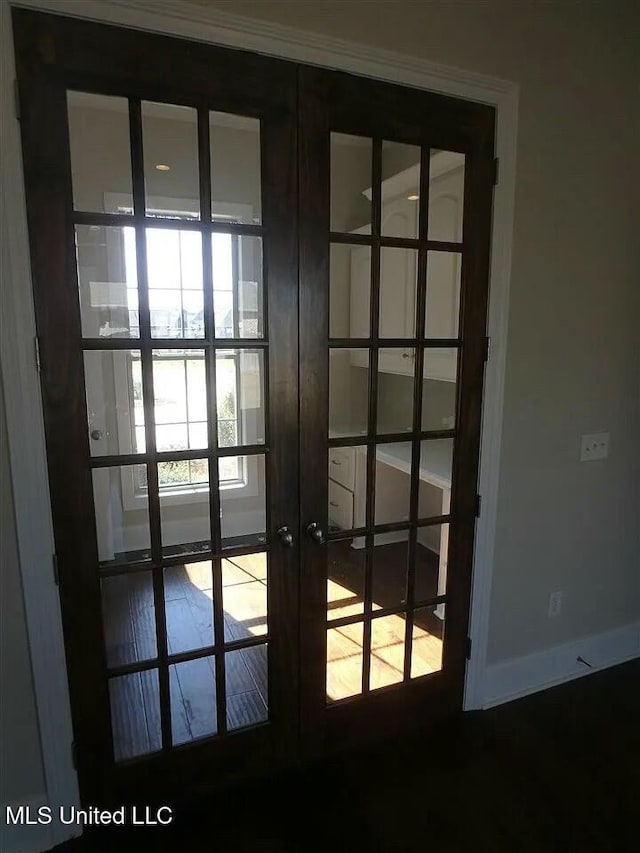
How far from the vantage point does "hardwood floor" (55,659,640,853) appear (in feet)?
5.35

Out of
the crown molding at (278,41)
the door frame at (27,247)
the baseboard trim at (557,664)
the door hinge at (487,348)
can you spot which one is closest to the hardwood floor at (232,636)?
the door frame at (27,247)

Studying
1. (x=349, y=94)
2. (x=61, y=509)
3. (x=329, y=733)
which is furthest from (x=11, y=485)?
(x=349, y=94)

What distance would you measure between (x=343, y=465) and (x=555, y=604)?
129cm

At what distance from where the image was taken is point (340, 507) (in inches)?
72.8

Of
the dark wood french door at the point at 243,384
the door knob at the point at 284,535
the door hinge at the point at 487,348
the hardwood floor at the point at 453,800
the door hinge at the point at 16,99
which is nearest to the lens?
the door hinge at the point at 16,99

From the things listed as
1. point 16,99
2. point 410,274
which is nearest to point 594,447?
point 410,274

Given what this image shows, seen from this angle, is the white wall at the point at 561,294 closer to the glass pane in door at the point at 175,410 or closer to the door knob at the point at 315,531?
the glass pane in door at the point at 175,410

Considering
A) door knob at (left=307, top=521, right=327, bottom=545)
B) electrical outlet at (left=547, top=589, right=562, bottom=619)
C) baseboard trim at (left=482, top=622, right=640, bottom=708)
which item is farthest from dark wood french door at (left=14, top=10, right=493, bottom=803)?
electrical outlet at (left=547, top=589, right=562, bottom=619)

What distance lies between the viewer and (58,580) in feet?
4.98

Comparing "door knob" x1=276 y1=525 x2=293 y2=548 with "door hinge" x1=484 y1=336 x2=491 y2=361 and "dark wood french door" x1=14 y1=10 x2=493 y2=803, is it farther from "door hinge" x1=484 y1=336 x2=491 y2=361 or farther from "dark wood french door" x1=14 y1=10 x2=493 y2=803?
"door hinge" x1=484 y1=336 x2=491 y2=361

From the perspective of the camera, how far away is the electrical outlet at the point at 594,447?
2256 mm

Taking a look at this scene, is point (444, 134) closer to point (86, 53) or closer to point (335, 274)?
point (335, 274)

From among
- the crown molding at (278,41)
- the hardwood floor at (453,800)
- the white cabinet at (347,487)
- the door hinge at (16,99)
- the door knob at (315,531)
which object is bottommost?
the hardwood floor at (453,800)

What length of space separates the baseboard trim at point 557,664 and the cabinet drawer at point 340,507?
1.00 m
